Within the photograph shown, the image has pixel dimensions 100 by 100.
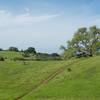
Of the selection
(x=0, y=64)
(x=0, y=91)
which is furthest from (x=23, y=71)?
(x=0, y=91)

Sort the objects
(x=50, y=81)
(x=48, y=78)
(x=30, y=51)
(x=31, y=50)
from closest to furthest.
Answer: (x=50, y=81), (x=48, y=78), (x=30, y=51), (x=31, y=50)

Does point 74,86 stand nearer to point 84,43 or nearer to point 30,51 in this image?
point 84,43

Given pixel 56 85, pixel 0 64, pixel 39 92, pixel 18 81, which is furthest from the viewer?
pixel 0 64

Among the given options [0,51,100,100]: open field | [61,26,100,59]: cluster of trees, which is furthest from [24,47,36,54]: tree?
[0,51,100,100]: open field

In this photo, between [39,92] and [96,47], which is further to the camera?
[96,47]

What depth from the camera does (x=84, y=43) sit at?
10512cm

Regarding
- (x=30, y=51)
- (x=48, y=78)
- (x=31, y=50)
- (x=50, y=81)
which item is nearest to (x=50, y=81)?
(x=50, y=81)

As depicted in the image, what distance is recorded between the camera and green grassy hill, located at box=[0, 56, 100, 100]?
5381cm

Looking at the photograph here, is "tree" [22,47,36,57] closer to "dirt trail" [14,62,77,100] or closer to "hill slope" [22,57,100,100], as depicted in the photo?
"dirt trail" [14,62,77,100]

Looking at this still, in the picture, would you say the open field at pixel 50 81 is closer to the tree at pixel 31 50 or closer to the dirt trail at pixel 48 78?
the dirt trail at pixel 48 78

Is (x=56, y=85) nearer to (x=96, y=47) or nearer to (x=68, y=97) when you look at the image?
(x=68, y=97)

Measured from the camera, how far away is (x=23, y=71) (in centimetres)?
7438

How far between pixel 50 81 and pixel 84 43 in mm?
44336

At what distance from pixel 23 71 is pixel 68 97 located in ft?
79.0
